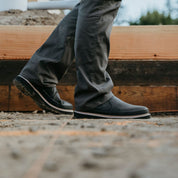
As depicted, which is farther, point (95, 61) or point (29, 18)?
point (29, 18)

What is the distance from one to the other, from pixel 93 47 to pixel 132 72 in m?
0.87

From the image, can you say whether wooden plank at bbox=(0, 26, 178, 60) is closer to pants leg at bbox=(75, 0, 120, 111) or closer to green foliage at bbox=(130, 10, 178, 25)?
pants leg at bbox=(75, 0, 120, 111)

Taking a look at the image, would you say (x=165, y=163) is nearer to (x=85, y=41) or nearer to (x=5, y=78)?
(x=85, y=41)

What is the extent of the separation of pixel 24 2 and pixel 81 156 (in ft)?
8.33

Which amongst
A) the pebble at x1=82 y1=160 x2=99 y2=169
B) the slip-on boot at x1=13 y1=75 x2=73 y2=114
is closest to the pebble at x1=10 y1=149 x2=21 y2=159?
the pebble at x1=82 y1=160 x2=99 y2=169

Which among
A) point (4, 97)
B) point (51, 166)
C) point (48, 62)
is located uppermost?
point (51, 166)

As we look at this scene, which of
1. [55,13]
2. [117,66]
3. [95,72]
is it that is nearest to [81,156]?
[95,72]

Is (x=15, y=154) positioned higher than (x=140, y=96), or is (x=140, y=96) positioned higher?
(x=15, y=154)

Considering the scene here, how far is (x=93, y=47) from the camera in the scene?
113 cm

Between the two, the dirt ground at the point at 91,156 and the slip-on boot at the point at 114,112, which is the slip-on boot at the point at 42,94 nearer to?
the slip-on boot at the point at 114,112

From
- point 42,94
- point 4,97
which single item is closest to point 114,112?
point 42,94

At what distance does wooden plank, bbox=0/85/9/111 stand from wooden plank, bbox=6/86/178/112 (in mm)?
36

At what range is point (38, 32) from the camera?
6.44 feet

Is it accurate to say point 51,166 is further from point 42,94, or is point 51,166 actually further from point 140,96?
point 140,96
